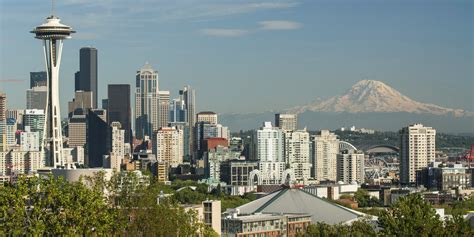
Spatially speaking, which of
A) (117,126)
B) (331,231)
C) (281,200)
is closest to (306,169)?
(117,126)

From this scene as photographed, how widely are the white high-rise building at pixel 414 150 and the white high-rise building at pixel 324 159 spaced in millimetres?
8860

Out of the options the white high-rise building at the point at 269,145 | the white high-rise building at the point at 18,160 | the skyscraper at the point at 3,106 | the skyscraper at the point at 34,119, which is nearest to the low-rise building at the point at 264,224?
the white high-rise building at the point at 18,160

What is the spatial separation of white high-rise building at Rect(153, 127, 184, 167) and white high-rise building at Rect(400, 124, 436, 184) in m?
33.0

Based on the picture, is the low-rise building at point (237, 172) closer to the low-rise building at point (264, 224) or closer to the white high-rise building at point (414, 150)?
the white high-rise building at point (414, 150)

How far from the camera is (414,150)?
463ft

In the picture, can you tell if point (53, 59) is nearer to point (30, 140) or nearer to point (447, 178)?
point (447, 178)

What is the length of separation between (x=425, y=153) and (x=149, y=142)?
61.3 meters

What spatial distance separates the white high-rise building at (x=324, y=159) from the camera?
491ft

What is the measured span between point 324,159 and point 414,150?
1421 cm

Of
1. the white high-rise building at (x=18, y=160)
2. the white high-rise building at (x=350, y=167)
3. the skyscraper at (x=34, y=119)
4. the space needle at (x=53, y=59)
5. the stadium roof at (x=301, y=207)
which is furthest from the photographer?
the skyscraper at (x=34, y=119)

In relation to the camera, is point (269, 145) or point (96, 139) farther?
point (96, 139)

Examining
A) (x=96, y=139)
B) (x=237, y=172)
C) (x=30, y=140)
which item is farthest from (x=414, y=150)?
(x=30, y=140)

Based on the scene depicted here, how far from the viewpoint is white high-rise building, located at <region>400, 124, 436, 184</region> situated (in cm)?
13838

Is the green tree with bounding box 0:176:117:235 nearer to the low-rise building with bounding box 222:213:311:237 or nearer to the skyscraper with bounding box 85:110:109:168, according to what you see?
the low-rise building with bounding box 222:213:311:237
